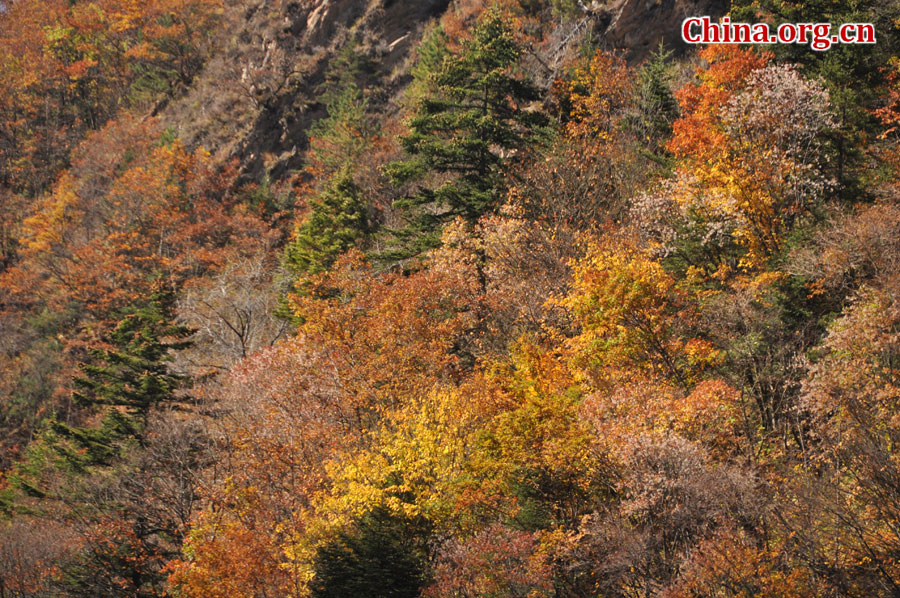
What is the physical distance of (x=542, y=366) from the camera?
1923 cm

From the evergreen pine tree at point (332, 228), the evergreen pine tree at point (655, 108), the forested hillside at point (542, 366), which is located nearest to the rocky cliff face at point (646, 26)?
the forested hillside at point (542, 366)

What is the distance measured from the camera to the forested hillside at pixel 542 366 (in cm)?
1390

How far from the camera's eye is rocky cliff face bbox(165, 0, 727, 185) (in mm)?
59344

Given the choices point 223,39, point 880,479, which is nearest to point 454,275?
point 880,479

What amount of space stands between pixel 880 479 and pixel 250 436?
704 inches

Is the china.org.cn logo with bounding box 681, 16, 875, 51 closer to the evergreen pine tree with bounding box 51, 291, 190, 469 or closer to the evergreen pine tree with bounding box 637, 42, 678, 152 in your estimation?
the evergreen pine tree with bounding box 637, 42, 678, 152

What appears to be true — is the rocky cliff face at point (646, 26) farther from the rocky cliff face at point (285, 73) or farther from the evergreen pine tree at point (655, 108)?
the rocky cliff face at point (285, 73)

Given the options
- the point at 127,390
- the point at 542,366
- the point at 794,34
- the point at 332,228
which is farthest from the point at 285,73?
the point at 542,366

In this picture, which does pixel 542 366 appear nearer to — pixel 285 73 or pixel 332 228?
pixel 332 228

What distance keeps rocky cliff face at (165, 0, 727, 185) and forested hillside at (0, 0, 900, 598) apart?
13097 mm

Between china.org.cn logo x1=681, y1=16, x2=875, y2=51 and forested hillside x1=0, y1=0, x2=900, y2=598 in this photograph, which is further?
china.org.cn logo x1=681, y1=16, x2=875, y2=51

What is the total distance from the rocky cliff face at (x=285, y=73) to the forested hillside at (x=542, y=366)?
43.0ft

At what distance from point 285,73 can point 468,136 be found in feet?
128

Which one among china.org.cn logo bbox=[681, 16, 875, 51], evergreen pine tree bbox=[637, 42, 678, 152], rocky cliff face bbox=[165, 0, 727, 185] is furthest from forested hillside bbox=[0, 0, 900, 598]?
rocky cliff face bbox=[165, 0, 727, 185]
